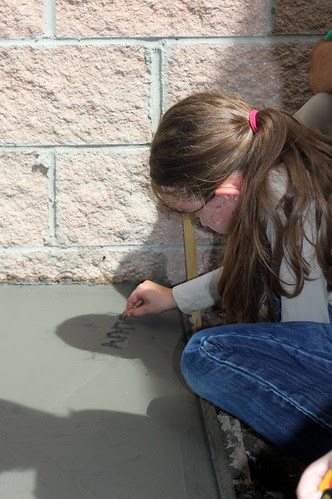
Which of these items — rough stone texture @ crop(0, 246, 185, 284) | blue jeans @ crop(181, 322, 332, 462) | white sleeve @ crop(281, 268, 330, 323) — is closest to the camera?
blue jeans @ crop(181, 322, 332, 462)

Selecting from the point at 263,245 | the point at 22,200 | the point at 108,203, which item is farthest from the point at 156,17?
the point at 263,245

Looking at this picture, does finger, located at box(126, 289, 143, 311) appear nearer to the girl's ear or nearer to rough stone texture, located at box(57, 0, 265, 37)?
the girl's ear

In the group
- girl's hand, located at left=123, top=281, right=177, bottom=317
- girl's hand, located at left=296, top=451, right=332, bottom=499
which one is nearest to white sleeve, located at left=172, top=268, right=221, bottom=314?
girl's hand, located at left=123, top=281, right=177, bottom=317

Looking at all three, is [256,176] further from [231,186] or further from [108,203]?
[108,203]

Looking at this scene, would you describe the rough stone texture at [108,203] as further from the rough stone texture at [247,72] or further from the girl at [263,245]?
the girl at [263,245]

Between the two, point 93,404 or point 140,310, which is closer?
point 93,404

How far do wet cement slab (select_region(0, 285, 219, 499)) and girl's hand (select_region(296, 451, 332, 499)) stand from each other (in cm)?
66

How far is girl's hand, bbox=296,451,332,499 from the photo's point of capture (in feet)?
2.45

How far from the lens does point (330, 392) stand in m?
1.34

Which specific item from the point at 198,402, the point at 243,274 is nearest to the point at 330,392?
the point at 243,274

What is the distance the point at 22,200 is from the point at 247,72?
2.80ft

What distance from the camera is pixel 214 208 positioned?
5.19 ft

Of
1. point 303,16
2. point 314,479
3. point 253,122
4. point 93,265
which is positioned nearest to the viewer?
point 314,479

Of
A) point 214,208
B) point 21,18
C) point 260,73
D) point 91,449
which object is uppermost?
point 21,18
